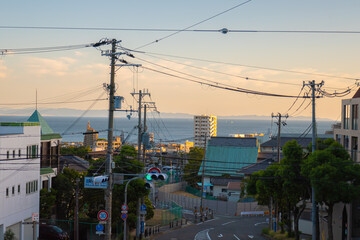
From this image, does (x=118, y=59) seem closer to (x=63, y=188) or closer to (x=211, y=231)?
(x=63, y=188)

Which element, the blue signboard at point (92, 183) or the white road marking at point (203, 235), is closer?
the blue signboard at point (92, 183)

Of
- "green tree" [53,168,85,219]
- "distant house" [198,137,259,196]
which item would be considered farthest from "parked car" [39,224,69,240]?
"distant house" [198,137,259,196]

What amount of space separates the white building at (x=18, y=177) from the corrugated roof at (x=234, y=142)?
4568cm

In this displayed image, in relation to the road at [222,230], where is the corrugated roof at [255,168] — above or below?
above

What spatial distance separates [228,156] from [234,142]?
450cm

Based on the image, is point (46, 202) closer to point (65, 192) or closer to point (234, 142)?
point (65, 192)

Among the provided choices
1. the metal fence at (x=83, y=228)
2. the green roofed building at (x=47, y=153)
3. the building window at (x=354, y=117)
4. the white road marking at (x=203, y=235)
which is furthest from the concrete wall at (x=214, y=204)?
the building window at (x=354, y=117)

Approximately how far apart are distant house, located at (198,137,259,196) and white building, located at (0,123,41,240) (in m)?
37.2

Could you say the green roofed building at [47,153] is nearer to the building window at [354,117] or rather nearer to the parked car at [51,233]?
Result: the parked car at [51,233]

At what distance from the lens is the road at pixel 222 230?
38375 millimetres

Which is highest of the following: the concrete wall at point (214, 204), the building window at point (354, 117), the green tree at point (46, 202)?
the building window at point (354, 117)

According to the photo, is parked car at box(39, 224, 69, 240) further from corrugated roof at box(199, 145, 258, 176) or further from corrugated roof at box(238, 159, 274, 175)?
corrugated roof at box(199, 145, 258, 176)

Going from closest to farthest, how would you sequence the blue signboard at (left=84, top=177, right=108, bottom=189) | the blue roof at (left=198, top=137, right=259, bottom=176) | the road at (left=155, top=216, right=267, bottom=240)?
the blue signboard at (left=84, top=177, right=108, bottom=189) < the road at (left=155, top=216, right=267, bottom=240) < the blue roof at (left=198, top=137, right=259, bottom=176)

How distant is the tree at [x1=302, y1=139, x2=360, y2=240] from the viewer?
25.8 meters
